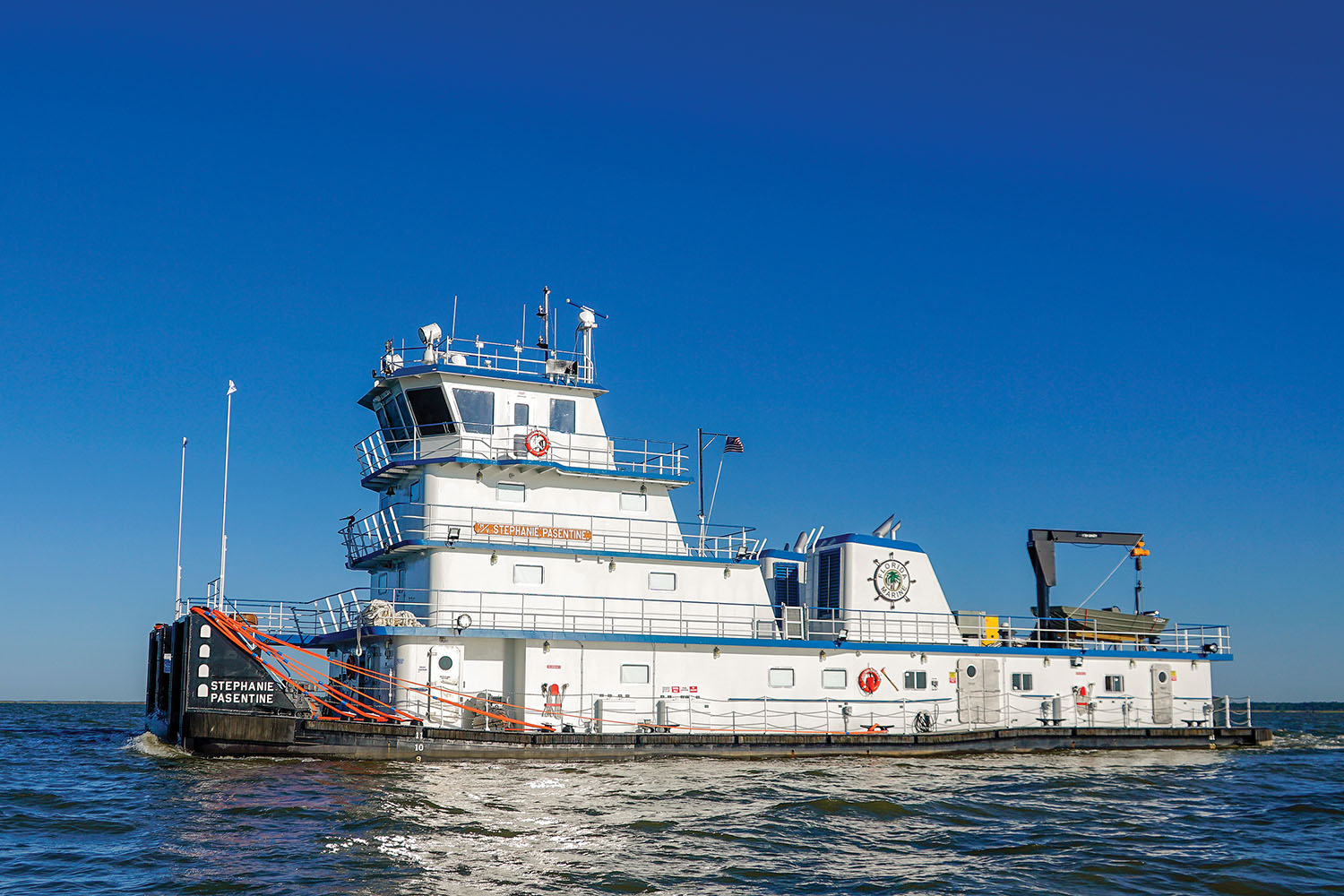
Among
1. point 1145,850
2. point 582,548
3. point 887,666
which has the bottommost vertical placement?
point 1145,850

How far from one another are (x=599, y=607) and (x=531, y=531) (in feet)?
7.73

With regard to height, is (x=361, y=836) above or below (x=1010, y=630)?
below

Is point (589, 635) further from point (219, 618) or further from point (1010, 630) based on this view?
point (1010, 630)

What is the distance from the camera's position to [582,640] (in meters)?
25.5

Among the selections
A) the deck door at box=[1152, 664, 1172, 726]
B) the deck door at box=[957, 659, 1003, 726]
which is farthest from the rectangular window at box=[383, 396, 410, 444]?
the deck door at box=[1152, 664, 1172, 726]

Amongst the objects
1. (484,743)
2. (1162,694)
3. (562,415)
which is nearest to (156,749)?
(484,743)

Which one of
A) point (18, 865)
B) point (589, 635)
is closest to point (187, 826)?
point (18, 865)

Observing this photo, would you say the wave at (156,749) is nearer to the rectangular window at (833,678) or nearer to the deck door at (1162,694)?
the rectangular window at (833,678)

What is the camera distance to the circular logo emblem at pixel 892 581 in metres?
29.6

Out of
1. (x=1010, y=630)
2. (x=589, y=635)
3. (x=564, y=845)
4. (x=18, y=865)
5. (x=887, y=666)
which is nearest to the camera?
(x=18, y=865)

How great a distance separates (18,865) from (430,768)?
326 inches

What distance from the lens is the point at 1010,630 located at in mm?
31031

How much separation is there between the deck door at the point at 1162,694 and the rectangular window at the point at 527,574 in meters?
17.7

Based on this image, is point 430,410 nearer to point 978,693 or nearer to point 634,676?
point 634,676
